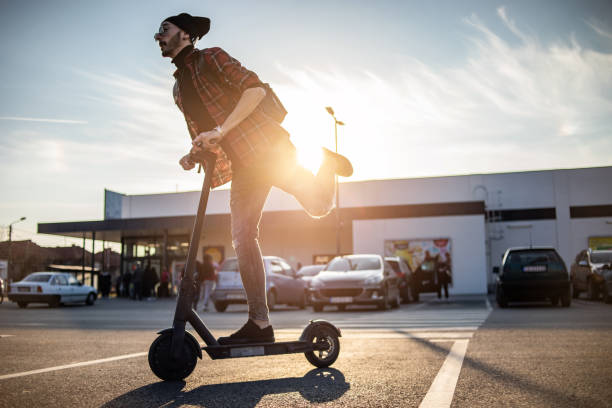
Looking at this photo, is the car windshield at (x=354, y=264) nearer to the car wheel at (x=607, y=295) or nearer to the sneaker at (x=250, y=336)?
the car wheel at (x=607, y=295)

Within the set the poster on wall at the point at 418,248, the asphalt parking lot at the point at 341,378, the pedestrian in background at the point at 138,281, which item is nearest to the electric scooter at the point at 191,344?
the asphalt parking lot at the point at 341,378

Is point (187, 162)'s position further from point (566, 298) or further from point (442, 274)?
point (442, 274)

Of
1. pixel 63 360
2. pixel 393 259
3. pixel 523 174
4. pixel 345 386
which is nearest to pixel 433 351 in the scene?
pixel 345 386

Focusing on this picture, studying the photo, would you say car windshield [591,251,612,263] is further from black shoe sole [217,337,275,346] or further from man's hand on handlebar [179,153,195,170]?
man's hand on handlebar [179,153,195,170]

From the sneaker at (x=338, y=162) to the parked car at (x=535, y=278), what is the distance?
12962mm

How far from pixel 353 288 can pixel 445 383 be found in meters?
12.9

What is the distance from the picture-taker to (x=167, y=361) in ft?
11.3

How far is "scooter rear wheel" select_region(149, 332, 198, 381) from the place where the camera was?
3.45 metres

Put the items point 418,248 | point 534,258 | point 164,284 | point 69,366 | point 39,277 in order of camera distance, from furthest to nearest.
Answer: point 418,248
point 164,284
point 39,277
point 534,258
point 69,366

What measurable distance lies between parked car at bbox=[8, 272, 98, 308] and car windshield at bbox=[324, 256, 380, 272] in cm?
1216

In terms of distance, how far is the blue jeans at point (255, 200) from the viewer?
3.80 m

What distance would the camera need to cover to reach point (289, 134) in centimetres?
387

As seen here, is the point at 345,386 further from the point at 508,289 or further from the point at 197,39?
the point at 508,289

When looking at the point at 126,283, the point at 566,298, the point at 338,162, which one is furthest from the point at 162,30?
the point at 126,283
